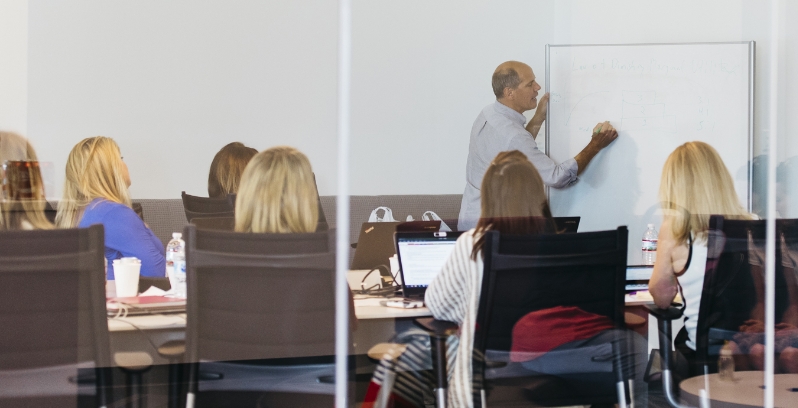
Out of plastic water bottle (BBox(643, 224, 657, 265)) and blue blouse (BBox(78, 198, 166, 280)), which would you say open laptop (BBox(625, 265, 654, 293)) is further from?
blue blouse (BBox(78, 198, 166, 280))

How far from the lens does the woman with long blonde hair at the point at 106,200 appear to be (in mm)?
2272

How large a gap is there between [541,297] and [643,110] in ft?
3.77

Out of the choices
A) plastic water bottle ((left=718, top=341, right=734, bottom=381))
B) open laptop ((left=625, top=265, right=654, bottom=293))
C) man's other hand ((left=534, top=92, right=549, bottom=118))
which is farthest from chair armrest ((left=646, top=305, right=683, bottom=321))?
man's other hand ((left=534, top=92, right=549, bottom=118))

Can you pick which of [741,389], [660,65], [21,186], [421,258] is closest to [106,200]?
A: [21,186]

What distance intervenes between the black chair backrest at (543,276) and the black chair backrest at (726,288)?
1.49ft

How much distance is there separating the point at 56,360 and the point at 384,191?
4.00 feet

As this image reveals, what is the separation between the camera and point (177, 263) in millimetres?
2320

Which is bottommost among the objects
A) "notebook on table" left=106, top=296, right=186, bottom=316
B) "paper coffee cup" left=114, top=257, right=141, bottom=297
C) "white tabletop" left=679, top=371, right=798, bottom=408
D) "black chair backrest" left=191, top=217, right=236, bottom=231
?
"white tabletop" left=679, top=371, right=798, bottom=408

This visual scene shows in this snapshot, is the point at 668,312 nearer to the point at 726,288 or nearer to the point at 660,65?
the point at 726,288

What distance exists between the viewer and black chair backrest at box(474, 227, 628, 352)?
2094 millimetres

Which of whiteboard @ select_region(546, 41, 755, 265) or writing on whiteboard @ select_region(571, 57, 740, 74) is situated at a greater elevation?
writing on whiteboard @ select_region(571, 57, 740, 74)

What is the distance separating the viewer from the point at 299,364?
90.7 inches

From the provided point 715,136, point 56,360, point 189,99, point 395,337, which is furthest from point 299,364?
point 715,136

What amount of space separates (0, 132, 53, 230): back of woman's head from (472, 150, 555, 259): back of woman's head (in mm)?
1349
